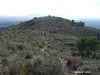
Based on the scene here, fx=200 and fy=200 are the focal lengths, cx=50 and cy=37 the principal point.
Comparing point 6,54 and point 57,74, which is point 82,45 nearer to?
point 6,54

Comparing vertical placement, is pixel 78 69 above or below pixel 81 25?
above

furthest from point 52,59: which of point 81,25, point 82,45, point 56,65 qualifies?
point 81,25

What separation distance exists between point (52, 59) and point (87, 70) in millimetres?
2166

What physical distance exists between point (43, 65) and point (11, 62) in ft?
4.99

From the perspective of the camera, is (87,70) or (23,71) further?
(87,70)

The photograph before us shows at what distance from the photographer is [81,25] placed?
92.4m

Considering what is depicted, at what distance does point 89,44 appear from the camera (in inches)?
1032

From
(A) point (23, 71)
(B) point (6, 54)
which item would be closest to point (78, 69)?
(A) point (23, 71)

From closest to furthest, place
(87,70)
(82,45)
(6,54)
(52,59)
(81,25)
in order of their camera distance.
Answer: (52,59), (87,70), (6,54), (82,45), (81,25)

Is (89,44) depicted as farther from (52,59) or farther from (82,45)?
(52,59)

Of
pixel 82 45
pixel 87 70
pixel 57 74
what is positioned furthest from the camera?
pixel 82 45

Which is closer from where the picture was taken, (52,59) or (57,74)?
(57,74)

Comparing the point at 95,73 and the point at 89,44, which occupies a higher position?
the point at 95,73

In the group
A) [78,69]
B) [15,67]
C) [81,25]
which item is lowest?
[81,25]
